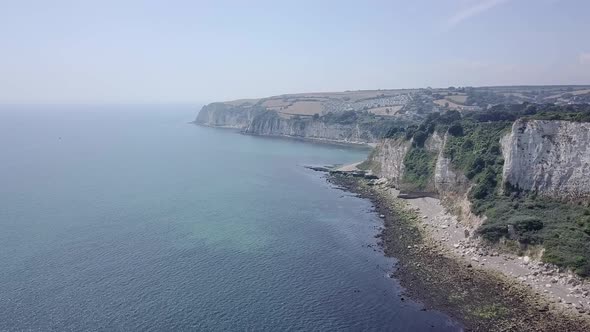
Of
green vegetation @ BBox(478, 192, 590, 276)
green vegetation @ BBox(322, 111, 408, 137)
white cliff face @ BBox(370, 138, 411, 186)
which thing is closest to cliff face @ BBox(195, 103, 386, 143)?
green vegetation @ BBox(322, 111, 408, 137)

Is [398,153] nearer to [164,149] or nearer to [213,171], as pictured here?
[213,171]

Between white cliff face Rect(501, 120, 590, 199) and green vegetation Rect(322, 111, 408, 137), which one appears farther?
green vegetation Rect(322, 111, 408, 137)

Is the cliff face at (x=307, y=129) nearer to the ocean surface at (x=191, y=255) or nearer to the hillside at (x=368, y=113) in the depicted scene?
the hillside at (x=368, y=113)

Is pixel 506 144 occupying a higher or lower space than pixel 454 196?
higher

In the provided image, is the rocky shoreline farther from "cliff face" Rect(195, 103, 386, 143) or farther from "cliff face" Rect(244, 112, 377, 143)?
"cliff face" Rect(244, 112, 377, 143)

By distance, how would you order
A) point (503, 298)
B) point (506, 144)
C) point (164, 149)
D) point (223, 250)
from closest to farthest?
1. point (503, 298)
2. point (223, 250)
3. point (506, 144)
4. point (164, 149)

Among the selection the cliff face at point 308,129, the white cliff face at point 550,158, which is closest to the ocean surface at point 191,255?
the white cliff face at point 550,158

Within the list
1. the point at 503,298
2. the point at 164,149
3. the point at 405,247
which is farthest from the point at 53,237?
the point at 164,149
